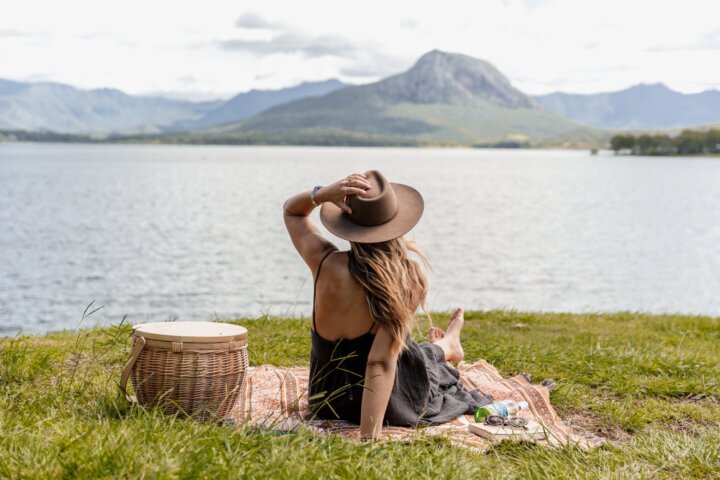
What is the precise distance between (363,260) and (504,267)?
2739 centimetres

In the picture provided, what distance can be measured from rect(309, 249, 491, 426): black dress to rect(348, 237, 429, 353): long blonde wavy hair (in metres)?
0.35

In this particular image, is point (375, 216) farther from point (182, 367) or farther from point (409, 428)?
point (409, 428)

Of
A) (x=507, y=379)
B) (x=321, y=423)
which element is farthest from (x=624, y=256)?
(x=321, y=423)

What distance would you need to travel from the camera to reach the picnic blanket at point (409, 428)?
6121mm

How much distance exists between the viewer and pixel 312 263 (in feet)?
20.4

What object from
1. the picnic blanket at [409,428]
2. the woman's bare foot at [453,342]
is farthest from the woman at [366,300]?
the woman's bare foot at [453,342]

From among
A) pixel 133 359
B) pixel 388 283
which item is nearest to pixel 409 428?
pixel 388 283

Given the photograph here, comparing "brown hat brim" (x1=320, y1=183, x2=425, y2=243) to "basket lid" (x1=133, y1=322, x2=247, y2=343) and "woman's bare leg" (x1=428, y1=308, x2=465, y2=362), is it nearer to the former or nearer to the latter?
"basket lid" (x1=133, y1=322, x2=247, y2=343)

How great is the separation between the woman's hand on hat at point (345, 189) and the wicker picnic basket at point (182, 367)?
1265 millimetres

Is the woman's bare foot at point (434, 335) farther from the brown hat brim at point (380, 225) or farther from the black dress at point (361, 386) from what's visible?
the brown hat brim at point (380, 225)

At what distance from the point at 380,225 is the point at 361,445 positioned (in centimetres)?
162

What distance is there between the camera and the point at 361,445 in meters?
Answer: 5.13

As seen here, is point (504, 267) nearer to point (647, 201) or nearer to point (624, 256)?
point (624, 256)

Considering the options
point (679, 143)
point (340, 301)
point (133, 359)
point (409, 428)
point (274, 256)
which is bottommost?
point (274, 256)
